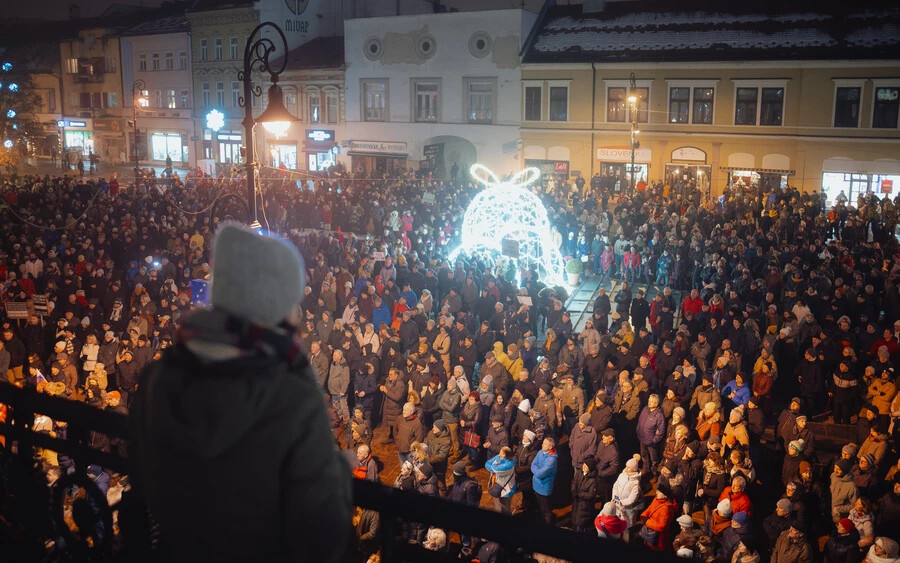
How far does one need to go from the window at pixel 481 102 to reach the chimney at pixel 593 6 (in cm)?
615

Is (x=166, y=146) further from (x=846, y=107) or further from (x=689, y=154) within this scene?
(x=846, y=107)

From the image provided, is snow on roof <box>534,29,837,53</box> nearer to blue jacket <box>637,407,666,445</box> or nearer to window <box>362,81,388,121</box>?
window <box>362,81,388,121</box>

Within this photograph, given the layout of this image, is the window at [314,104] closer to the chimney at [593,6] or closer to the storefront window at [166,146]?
the storefront window at [166,146]

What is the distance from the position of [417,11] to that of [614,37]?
18.3m

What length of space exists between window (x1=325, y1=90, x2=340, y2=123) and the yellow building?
12.2 meters

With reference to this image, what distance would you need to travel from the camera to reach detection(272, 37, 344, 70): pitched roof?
4588 centimetres

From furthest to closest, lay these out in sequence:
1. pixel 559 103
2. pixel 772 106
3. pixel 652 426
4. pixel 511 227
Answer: pixel 559 103
pixel 772 106
pixel 511 227
pixel 652 426

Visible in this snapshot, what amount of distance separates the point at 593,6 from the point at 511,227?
23.0 metres

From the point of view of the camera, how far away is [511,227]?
21.2 metres

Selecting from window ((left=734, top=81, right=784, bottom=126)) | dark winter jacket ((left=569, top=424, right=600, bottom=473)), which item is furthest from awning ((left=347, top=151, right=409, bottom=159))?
dark winter jacket ((left=569, top=424, right=600, bottom=473))

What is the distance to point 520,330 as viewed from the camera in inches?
602

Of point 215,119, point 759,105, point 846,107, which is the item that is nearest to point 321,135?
point 215,119

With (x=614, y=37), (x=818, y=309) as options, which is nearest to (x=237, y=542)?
(x=818, y=309)

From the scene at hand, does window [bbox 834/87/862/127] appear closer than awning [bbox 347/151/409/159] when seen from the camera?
Yes
